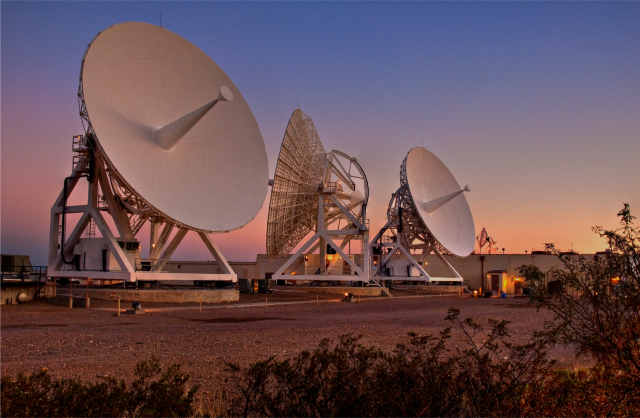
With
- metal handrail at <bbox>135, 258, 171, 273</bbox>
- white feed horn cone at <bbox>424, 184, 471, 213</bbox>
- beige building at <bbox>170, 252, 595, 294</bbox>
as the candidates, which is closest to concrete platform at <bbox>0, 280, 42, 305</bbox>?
metal handrail at <bbox>135, 258, 171, 273</bbox>

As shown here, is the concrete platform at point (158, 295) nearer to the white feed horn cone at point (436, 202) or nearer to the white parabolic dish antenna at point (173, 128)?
the white parabolic dish antenna at point (173, 128)

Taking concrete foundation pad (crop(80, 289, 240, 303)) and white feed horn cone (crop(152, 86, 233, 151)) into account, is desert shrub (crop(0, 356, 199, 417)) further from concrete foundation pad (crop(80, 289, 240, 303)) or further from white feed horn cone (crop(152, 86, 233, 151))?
concrete foundation pad (crop(80, 289, 240, 303))

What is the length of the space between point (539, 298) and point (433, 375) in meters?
2.83

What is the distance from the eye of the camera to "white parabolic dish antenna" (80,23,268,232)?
2244 centimetres

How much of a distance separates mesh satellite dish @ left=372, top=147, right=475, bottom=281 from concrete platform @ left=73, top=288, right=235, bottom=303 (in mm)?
20751

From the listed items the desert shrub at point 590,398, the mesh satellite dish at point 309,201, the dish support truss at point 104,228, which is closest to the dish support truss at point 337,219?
the mesh satellite dish at point 309,201

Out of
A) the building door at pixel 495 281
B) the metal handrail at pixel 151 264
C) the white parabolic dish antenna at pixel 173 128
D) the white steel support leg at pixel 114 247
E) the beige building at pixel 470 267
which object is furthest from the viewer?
the building door at pixel 495 281

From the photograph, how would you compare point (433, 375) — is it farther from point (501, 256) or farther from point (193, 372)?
point (501, 256)

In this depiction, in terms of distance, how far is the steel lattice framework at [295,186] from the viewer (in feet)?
124

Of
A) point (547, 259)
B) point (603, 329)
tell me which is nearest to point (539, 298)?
point (603, 329)

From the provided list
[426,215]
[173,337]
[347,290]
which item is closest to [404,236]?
[426,215]

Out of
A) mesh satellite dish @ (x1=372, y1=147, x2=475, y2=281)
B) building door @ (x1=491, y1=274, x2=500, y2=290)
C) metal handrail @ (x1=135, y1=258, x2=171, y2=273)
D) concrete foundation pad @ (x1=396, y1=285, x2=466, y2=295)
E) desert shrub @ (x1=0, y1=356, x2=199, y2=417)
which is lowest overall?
concrete foundation pad @ (x1=396, y1=285, x2=466, y2=295)

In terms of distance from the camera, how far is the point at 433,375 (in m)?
7.00

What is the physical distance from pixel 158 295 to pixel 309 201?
53.2 ft
